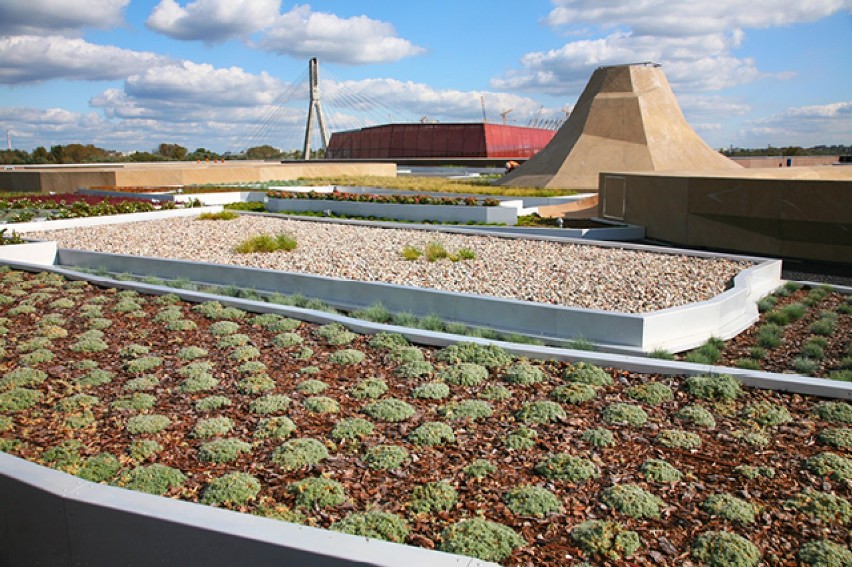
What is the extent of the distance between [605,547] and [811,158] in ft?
149

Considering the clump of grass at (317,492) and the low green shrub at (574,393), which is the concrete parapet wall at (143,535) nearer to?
the clump of grass at (317,492)

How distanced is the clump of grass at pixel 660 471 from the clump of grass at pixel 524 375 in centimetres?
151

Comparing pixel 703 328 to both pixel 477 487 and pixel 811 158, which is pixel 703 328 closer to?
pixel 477 487

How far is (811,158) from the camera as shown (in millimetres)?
41844

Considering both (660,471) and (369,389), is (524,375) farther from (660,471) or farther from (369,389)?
(660,471)

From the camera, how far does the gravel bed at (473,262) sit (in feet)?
28.8

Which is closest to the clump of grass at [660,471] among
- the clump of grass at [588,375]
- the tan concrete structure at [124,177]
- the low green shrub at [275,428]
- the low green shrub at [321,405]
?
the clump of grass at [588,375]

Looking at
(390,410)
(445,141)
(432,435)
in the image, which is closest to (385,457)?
(432,435)

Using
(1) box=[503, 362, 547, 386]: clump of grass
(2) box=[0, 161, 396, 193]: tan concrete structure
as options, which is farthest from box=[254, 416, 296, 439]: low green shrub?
(2) box=[0, 161, 396, 193]: tan concrete structure

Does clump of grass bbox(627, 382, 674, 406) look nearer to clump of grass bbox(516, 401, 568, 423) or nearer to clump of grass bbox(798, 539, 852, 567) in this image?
clump of grass bbox(516, 401, 568, 423)

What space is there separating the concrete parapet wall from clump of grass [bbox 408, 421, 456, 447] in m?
1.54

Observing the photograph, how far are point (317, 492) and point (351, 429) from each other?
0.86m

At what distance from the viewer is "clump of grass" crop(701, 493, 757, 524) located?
3.70m

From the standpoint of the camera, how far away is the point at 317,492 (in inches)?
155
